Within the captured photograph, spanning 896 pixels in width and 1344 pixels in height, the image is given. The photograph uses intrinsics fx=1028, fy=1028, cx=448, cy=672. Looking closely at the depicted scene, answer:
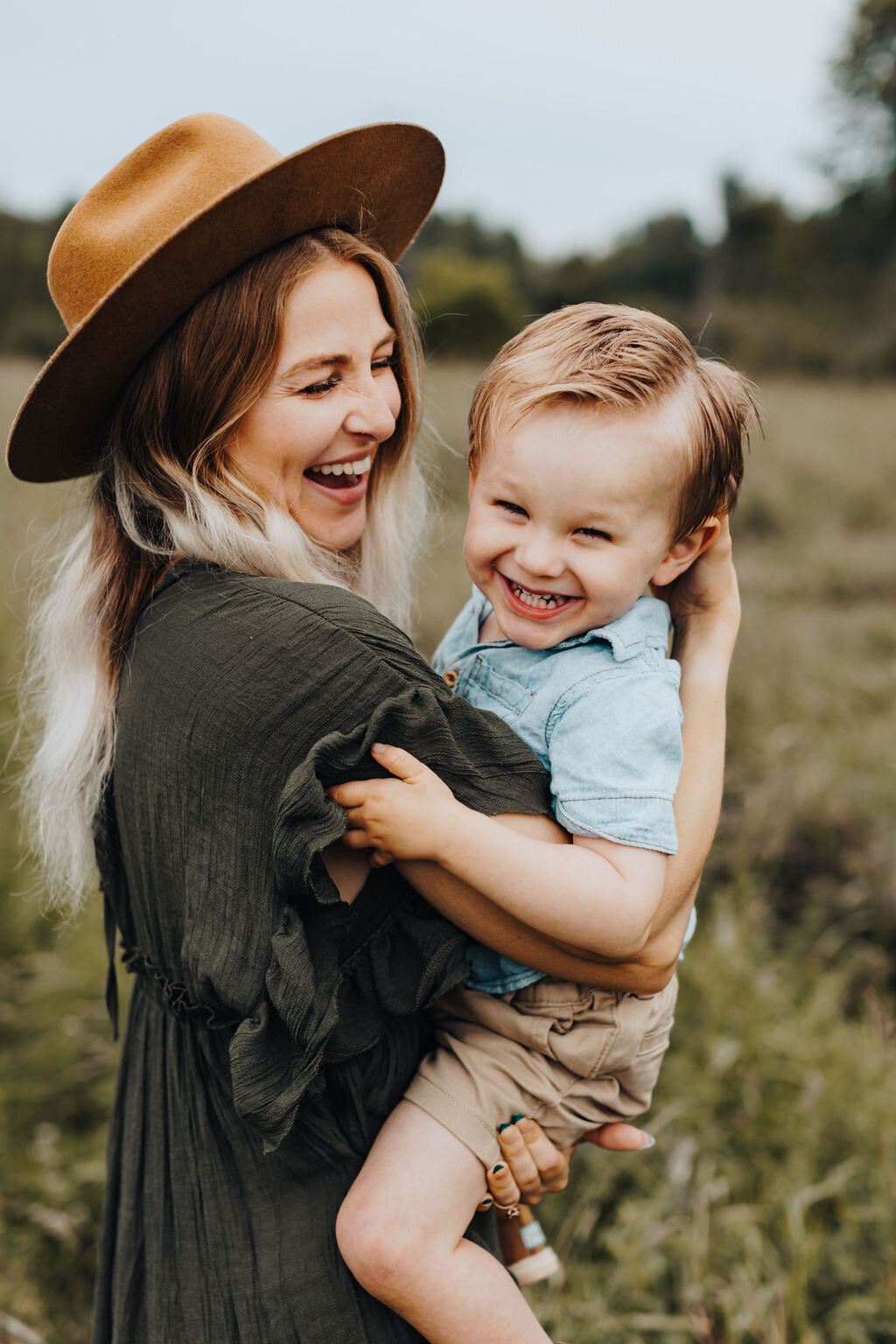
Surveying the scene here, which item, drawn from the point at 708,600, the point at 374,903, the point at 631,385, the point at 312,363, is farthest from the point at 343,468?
the point at 374,903

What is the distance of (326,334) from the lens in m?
1.72

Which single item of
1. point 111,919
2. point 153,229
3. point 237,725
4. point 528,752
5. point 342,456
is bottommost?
point 111,919

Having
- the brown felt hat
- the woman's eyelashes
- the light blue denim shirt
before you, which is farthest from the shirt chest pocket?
the brown felt hat

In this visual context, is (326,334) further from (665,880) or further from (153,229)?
(665,880)

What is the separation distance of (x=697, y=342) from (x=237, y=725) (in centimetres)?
103

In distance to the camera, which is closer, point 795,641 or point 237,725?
point 237,725

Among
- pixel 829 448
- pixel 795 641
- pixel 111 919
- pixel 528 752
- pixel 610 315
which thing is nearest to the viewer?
pixel 528 752

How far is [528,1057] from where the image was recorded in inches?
62.4

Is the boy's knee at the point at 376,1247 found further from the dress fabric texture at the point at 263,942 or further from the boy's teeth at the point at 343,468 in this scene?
the boy's teeth at the point at 343,468

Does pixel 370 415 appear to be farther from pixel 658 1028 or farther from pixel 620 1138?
pixel 620 1138

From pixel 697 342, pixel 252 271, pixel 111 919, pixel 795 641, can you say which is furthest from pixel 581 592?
pixel 795 641

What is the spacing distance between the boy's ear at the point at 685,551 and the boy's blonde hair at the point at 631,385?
0.03 meters

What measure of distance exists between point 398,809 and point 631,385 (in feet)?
2.28

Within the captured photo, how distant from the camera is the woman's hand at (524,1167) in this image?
5.05 feet
